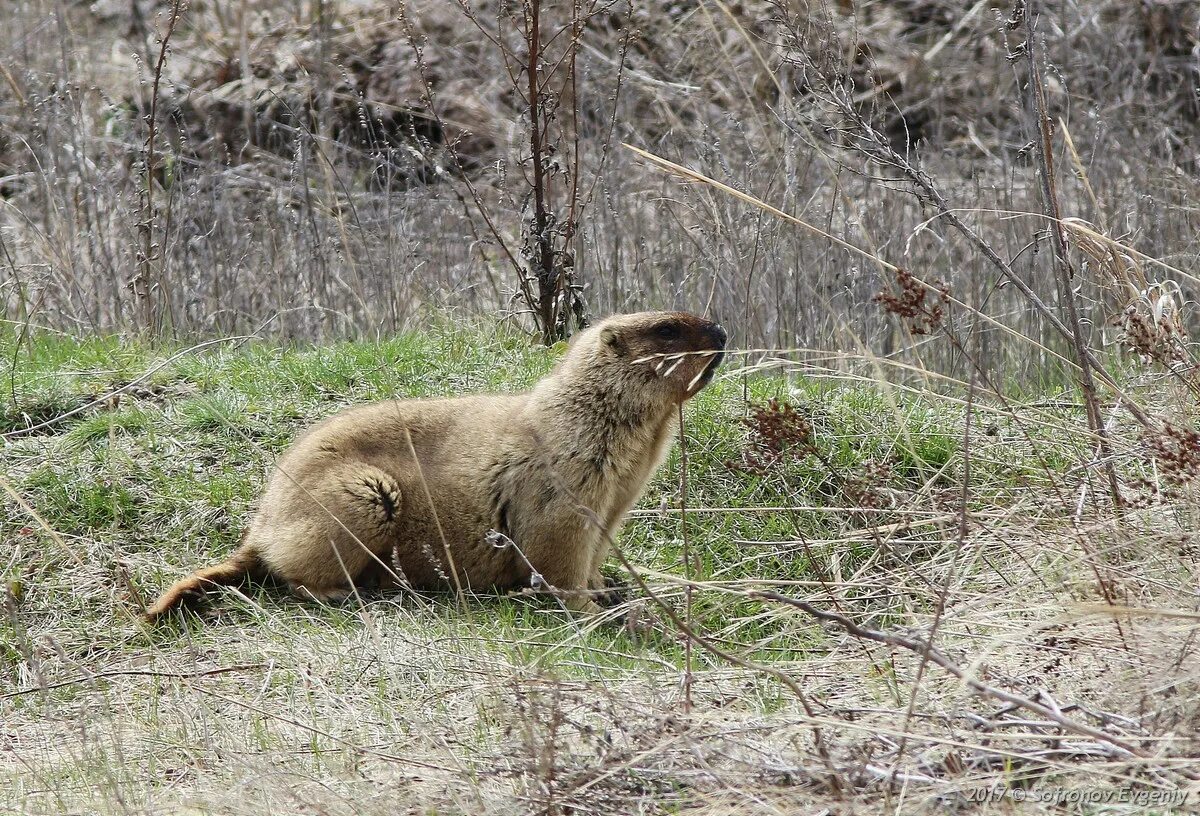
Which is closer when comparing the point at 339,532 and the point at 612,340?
the point at 339,532

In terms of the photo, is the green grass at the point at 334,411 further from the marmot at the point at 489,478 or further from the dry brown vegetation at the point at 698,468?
the marmot at the point at 489,478

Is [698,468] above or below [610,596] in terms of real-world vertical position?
above

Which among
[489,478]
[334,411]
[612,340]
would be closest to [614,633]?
[489,478]

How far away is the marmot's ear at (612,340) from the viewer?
18.3 feet

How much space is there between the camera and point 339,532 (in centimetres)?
521

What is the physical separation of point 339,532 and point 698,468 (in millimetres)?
1691

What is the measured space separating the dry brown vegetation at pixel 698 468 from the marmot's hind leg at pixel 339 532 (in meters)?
0.14

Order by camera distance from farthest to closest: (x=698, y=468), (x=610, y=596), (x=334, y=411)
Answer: (x=334, y=411), (x=698, y=468), (x=610, y=596)

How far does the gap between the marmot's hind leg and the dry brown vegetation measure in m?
0.14

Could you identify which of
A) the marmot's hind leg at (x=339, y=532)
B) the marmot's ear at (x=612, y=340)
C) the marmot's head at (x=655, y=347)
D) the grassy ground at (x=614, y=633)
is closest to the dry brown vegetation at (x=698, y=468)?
the grassy ground at (x=614, y=633)

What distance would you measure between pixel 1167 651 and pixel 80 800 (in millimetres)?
2812

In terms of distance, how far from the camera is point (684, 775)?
313cm

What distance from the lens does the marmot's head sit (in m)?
5.50

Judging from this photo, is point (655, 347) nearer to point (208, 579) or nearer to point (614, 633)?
point (614, 633)
